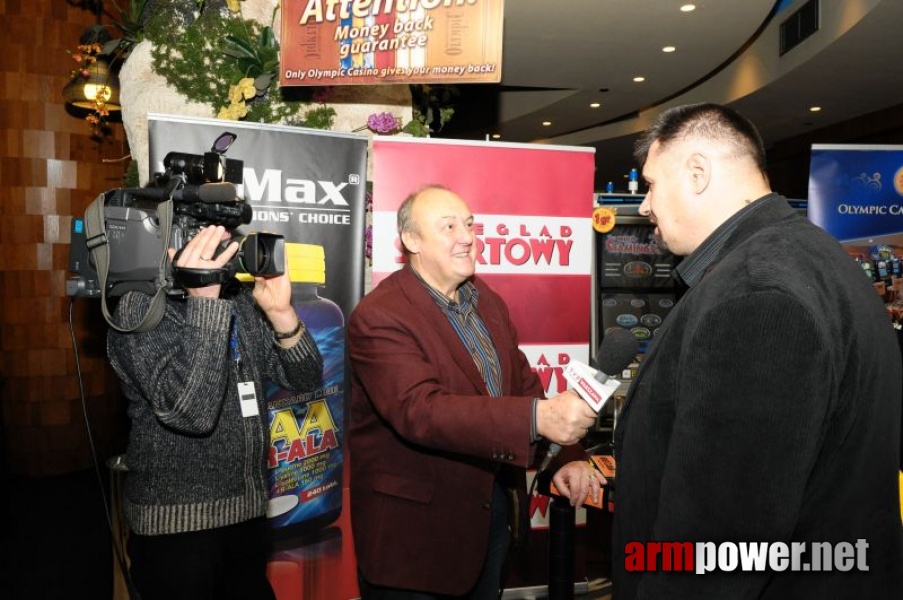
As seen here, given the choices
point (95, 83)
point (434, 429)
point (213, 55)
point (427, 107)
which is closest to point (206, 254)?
point (434, 429)

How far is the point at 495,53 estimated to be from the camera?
8.14ft

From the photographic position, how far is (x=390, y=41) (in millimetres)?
2576

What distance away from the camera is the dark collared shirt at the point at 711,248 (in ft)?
3.91

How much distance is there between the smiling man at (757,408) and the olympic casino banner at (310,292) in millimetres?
1745

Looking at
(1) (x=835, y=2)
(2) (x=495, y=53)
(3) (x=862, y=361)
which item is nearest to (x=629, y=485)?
(3) (x=862, y=361)

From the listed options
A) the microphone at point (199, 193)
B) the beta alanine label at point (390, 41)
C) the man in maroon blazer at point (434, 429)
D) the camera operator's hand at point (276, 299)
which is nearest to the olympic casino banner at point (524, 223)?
the beta alanine label at point (390, 41)

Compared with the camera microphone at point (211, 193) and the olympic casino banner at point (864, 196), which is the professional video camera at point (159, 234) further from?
the olympic casino banner at point (864, 196)

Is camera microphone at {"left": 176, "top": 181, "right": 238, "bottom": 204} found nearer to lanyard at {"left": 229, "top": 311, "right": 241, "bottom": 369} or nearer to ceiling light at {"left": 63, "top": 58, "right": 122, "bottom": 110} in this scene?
lanyard at {"left": 229, "top": 311, "right": 241, "bottom": 369}

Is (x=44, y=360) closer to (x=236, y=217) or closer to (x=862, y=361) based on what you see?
(x=236, y=217)

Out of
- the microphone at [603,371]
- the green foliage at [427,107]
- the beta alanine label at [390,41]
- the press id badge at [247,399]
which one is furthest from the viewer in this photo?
the green foliage at [427,107]

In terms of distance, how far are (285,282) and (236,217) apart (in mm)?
257

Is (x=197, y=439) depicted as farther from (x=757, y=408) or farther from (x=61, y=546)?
(x=61, y=546)

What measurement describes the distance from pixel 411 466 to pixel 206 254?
31.8 inches

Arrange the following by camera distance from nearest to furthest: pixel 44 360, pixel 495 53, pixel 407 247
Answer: pixel 407 247 < pixel 495 53 < pixel 44 360
